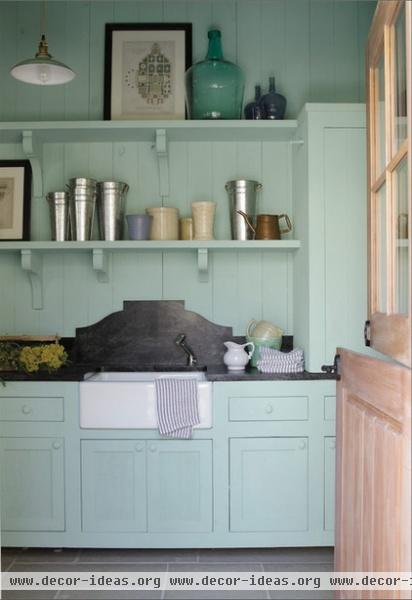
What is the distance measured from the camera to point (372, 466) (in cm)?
155

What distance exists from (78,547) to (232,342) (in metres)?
1.33

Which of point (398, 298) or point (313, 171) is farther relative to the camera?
point (313, 171)

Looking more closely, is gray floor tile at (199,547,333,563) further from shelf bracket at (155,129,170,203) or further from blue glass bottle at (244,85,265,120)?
blue glass bottle at (244,85,265,120)

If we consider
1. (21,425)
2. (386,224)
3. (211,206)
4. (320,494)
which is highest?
(211,206)

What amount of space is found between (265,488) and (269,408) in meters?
0.39

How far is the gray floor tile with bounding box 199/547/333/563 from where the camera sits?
2.85m

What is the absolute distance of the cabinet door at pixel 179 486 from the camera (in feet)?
9.34

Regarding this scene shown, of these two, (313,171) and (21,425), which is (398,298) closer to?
(313,171)

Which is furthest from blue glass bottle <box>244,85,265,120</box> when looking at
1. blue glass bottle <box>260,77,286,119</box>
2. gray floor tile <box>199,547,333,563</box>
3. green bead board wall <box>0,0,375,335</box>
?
gray floor tile <box>199,547,333,563</box>

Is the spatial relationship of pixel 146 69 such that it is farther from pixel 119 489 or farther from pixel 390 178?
pixel 119 489

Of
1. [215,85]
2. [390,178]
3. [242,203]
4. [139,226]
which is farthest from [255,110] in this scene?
[390,178]

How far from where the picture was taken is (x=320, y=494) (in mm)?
2881

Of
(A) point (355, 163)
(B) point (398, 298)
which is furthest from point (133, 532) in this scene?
(A) point (355, 163)

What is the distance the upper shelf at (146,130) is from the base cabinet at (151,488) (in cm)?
168
